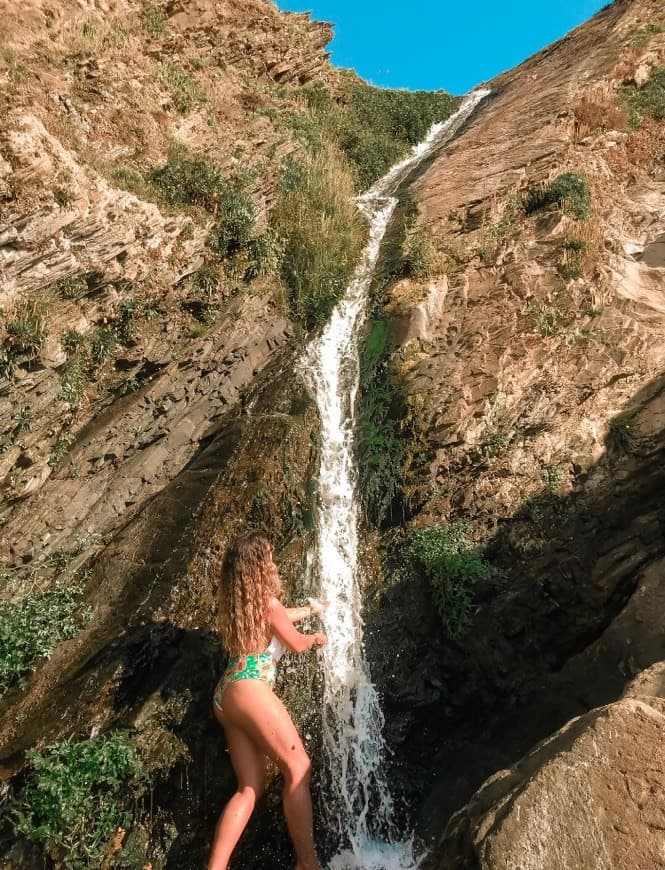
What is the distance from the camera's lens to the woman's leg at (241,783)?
3.96 meters

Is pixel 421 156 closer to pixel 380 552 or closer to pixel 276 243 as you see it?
pixel 276 243

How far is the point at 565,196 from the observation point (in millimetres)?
10484

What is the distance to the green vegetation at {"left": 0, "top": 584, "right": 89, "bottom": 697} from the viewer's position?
6.23m

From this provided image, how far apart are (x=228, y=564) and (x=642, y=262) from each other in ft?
27.0

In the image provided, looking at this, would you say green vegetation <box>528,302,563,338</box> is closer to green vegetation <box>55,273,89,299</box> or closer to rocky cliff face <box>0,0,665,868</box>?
rocky cliff face <box>0,0,665,868</box>

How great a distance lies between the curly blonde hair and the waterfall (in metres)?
1.69

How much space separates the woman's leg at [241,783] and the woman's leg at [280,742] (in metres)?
0.08

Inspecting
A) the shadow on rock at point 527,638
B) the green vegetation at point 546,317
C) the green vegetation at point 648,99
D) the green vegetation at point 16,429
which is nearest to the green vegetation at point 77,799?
the shadow on rock at point 527,638

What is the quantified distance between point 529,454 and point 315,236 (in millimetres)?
6595

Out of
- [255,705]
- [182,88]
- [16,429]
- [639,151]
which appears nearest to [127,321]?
[16,429]

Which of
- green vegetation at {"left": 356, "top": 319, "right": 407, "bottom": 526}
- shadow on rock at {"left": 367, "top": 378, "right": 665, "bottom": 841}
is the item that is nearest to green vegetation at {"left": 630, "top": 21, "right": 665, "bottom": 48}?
green vegetation at {"left": 356, "top": 319, "right": 407, "bottom": 526}

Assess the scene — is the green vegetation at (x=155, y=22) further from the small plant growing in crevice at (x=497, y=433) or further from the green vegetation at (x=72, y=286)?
the small plant growing in crevice at (x=497, y=433)

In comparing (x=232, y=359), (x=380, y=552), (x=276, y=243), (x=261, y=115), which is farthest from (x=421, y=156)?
(x=380, y=552)

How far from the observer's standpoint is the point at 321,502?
23.3 ft
